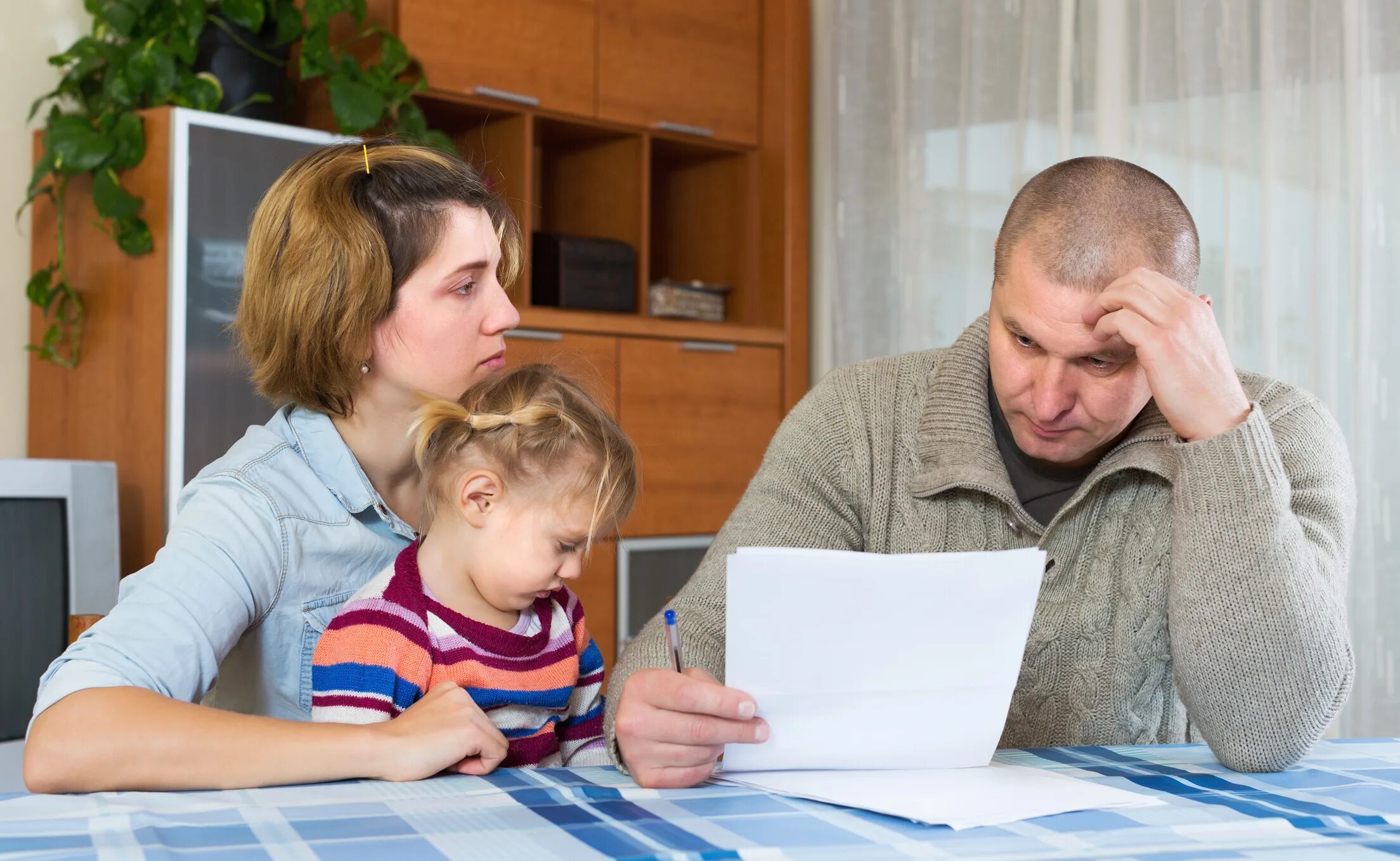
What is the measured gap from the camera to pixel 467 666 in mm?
1308

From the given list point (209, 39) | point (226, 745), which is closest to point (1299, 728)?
point (226, 745)

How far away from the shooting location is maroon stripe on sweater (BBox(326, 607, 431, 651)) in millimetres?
1260

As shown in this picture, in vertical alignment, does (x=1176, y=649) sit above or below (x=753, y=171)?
below

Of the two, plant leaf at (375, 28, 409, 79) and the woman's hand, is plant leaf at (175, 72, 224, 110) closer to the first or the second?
plant leaf at (375, 28, 409, 79)

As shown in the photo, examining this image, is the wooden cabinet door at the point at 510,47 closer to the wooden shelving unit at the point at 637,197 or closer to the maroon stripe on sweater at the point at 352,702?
the wooden shelving unit at the point at 637,197

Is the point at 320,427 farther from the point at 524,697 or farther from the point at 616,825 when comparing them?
the point at 616,825

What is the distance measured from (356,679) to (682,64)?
2.56m

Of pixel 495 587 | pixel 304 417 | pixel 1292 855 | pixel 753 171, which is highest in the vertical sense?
pixel 753 171

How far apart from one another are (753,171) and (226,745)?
2.88m

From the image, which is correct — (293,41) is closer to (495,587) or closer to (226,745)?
(495,587)

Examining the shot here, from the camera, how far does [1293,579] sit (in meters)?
1.24

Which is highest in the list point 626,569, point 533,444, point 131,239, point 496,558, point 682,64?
point 682,64

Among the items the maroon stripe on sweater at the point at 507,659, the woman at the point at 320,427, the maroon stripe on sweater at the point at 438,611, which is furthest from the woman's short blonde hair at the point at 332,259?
the maroon stripe on sweater at the point at 507,659

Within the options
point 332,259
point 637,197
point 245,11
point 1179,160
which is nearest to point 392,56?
point 245,11
